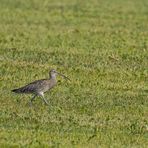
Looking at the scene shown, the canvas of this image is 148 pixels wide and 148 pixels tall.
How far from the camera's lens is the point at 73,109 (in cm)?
1605

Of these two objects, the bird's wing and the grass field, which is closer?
the grass field

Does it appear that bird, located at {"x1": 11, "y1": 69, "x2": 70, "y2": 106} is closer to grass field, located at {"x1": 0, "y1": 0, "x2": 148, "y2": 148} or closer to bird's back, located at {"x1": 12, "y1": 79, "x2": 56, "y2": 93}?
bird's back, located at {"x1": 12, "y1": 79, "x2": 56, "y2": 93}

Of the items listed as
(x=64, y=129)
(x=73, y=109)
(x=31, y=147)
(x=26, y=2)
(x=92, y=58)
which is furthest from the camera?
(x=26, y=2)

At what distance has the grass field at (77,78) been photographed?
46.1ft

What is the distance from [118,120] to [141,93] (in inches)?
119

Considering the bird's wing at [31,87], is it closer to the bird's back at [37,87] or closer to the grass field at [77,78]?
the bird's back at [37,87]

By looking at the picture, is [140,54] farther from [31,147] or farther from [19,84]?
[31,147]

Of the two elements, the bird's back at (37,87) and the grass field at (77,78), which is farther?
the bird's back at (37,87)

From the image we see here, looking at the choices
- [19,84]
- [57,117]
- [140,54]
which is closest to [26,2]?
[140,54]

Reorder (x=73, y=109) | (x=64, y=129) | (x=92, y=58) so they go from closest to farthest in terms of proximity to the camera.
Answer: (x=64, y=129)
(x=73, y=109)
(x=92, y=58)

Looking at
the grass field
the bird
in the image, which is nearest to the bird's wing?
the bird

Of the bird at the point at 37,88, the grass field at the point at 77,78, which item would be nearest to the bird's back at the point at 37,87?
the bird at the point at 37,88

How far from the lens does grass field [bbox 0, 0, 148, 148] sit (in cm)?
1404

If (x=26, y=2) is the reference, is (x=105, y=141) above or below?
above
